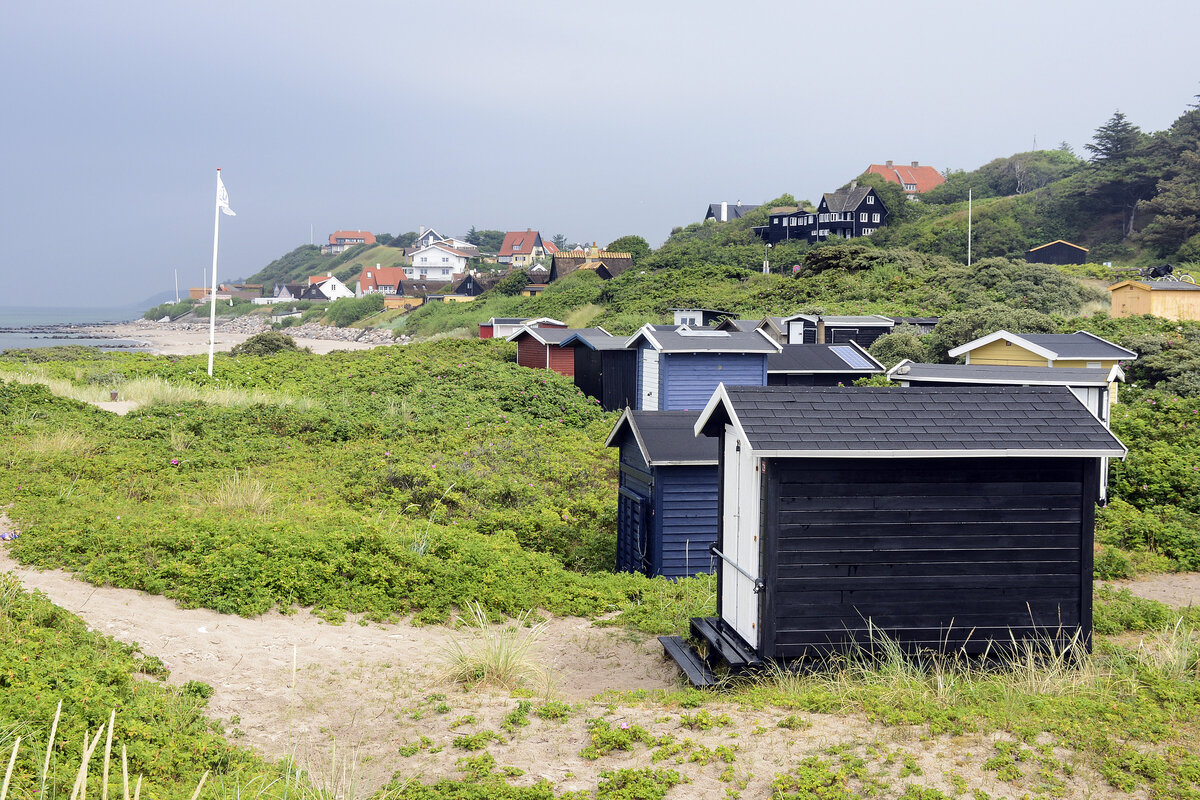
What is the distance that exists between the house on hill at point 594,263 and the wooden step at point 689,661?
67201 mm

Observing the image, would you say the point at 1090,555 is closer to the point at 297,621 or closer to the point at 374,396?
the point at 297,621

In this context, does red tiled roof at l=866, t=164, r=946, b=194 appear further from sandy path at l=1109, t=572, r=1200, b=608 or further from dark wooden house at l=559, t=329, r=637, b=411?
sandy path at l=1109, t=572, r=1200, b=608

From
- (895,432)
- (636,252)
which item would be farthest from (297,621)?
(636,252)

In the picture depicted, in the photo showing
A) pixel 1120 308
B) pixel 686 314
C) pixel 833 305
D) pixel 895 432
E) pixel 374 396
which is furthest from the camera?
pixel 833 305

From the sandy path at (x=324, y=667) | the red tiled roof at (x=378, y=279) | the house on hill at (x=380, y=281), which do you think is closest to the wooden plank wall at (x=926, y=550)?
the sandy path at (x=324, y=667)

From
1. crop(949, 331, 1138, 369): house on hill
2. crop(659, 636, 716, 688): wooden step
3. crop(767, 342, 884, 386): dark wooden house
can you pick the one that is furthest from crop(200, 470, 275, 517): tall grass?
crop(949, 331, 1138, 369): house on hill

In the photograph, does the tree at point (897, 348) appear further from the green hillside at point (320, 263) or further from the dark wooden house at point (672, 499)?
the green hillside at point (320, 263)

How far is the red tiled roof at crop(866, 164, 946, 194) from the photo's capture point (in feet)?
322

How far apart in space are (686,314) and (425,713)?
101 ft

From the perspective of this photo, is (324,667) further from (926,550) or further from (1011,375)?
(1011,375)

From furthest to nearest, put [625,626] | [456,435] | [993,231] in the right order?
[993,231], [456,435], [625,626]

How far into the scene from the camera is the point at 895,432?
7.89m

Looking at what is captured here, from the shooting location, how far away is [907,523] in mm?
7926

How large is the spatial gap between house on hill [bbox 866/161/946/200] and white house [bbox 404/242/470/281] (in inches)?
2268
